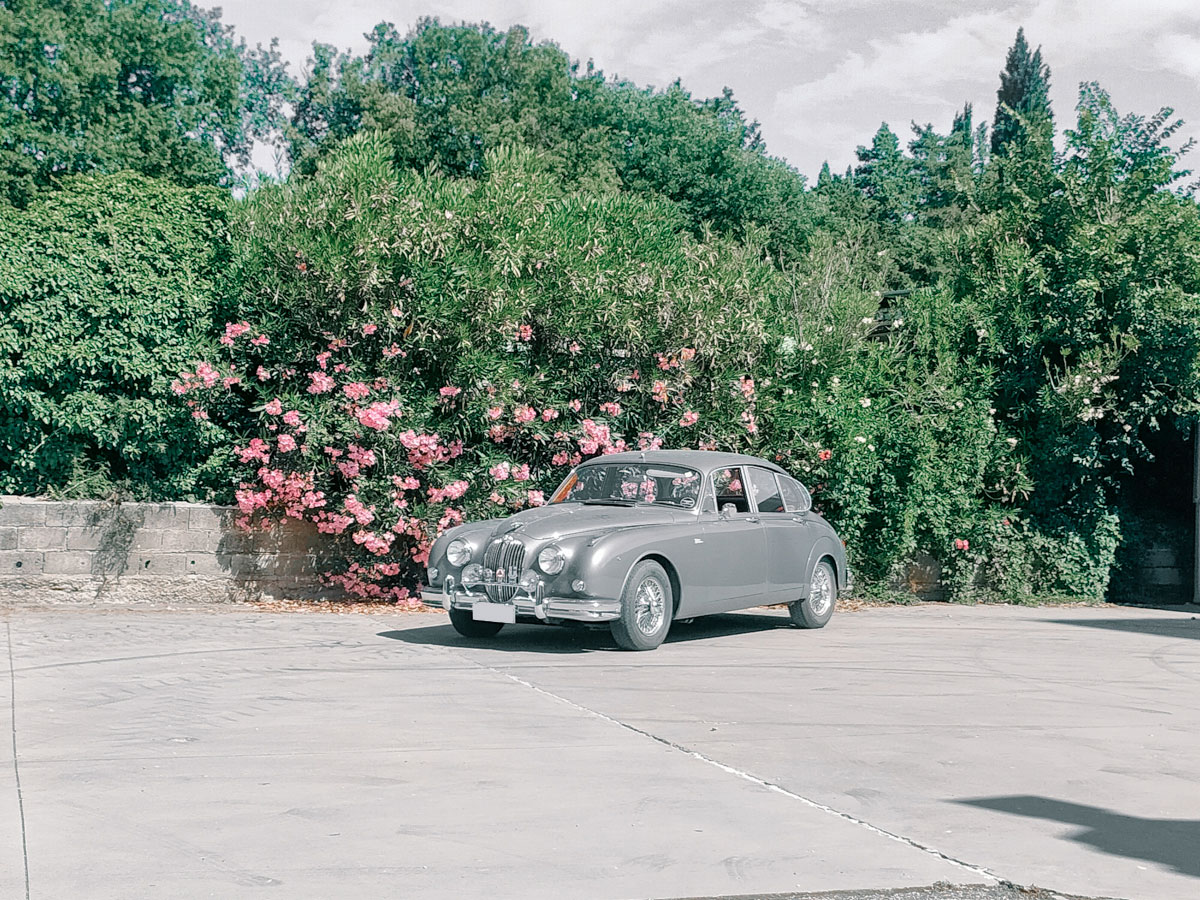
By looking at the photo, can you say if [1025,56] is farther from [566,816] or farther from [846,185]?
[566,816]

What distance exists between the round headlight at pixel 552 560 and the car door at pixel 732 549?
1.49m

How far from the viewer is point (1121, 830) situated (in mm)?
5523

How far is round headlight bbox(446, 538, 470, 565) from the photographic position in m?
10.9

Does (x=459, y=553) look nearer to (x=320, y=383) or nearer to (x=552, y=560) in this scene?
(x=552, y=560)

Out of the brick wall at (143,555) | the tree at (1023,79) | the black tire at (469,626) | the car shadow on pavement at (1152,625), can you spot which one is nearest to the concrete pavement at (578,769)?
the black tire at (469,626)

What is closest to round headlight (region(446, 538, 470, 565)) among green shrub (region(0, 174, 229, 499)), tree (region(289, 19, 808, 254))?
green shrub (region(0, 174, 229, 499))

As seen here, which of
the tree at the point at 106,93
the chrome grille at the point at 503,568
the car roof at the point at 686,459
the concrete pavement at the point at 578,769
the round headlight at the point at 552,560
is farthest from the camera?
the tree at the point at 106,93

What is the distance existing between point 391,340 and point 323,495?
188cm

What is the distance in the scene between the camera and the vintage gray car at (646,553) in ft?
34.0

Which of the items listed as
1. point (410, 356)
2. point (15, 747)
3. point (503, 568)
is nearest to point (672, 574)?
point (503, 568)

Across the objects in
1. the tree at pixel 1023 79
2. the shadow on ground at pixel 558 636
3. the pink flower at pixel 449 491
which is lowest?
the shadow on ground at pixel 558 636

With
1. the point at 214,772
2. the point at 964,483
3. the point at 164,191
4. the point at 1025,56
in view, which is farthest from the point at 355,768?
the point at 1025,56

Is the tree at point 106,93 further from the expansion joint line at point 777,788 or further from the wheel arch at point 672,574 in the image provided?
the expansion joint line at point 777,788

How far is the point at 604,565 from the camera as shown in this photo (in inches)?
404
